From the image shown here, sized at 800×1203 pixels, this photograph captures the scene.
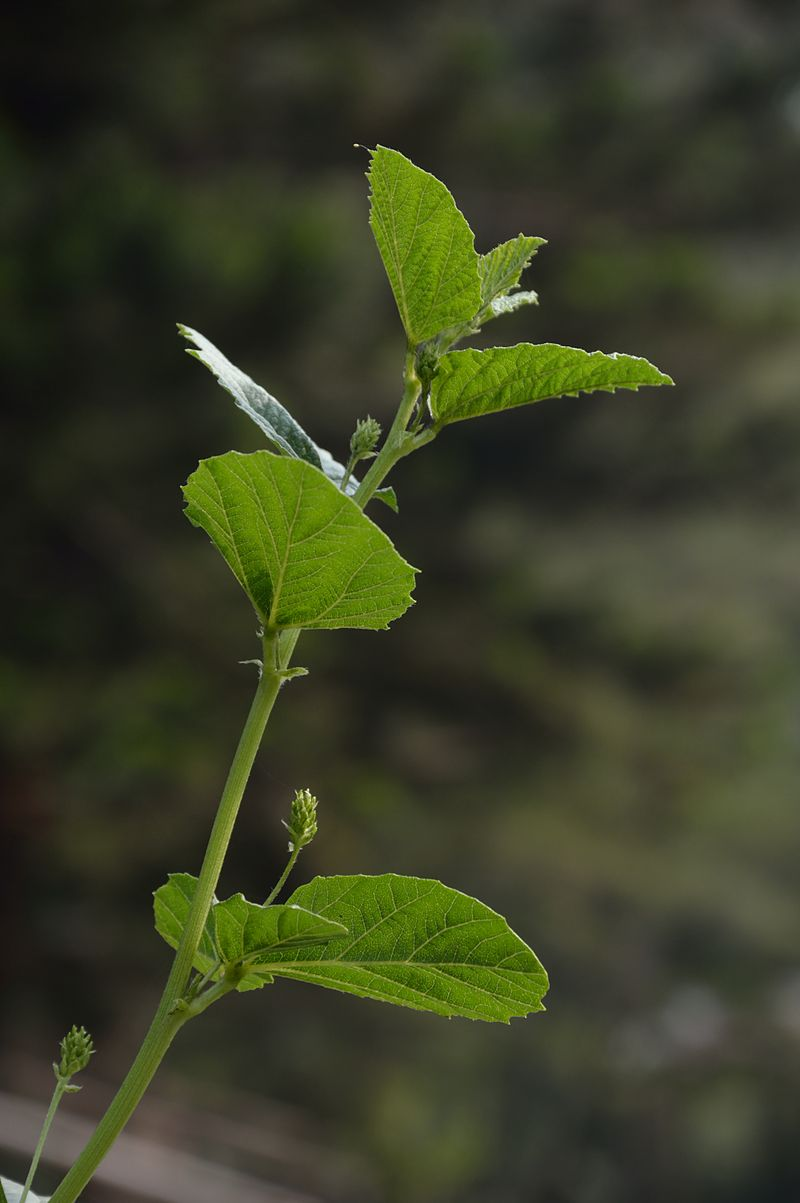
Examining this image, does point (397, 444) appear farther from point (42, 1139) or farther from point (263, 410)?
point (42, 1139)

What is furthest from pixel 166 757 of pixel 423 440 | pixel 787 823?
pixel 423 440

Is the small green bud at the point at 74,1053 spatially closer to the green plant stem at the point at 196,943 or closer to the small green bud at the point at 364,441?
the green plant stem at the point at 196,943

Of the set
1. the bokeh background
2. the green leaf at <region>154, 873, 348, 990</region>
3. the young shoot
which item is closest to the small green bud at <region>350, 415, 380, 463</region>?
the young shoot

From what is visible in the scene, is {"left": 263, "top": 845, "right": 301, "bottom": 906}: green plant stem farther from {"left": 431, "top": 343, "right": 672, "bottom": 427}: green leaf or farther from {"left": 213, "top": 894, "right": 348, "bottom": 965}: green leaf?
{"left": 431, "top": 343, "right": 672, "bottom": 427}: green leaf

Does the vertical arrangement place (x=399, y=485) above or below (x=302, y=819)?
above

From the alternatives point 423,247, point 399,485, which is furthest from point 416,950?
point 399,485
